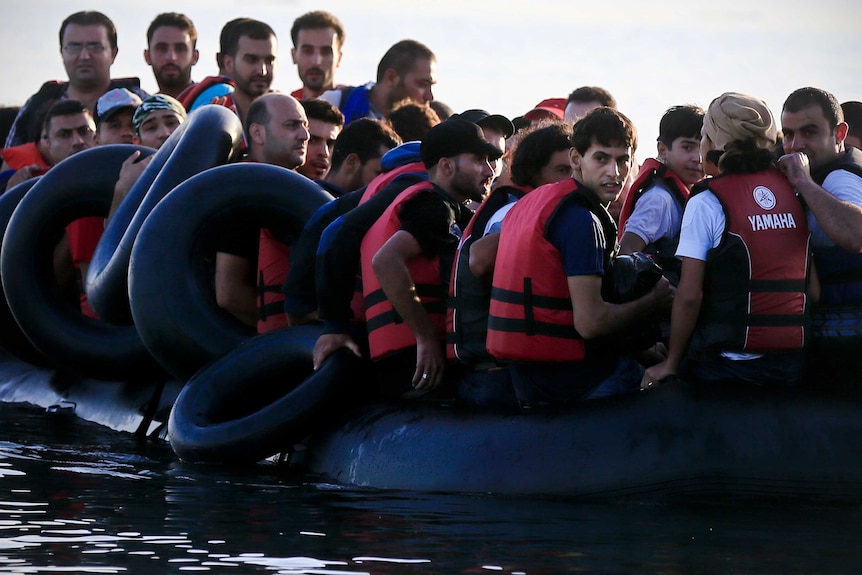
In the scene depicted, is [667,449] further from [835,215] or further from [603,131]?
[603,131]

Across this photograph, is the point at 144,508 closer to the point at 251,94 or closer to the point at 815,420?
the point at 815,420

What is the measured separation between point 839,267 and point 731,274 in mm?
700

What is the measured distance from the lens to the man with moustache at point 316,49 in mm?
12453

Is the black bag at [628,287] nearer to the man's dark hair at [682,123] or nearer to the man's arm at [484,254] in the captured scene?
the man's arm at [484,254]

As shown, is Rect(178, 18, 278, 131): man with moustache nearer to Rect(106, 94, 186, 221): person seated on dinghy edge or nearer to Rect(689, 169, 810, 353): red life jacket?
Rect(106, 94, 186, 221): person seated on dinghy edge

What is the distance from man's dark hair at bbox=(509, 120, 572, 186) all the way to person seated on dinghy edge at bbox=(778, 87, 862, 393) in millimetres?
1043

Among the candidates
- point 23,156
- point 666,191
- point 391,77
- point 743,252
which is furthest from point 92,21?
point 743,252

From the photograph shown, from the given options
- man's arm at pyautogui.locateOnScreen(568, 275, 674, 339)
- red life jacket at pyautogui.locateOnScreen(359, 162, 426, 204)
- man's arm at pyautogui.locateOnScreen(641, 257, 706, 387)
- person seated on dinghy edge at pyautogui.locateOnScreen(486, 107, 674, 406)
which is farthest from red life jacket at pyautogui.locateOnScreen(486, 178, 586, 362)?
red life jacket at pyautogui.locateOnScreen(359, 162, 426, 204)

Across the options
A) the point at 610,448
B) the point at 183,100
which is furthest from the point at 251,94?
the point at 610,448

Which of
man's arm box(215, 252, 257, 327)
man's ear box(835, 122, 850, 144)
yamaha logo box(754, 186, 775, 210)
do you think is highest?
man's ear box(835, 122, 850, 144)

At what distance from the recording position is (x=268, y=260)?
372 inches

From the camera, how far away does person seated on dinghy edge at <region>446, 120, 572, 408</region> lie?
7.61 metres

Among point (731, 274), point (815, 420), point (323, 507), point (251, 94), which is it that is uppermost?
point (251, 94)

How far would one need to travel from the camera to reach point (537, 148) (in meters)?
7.68
